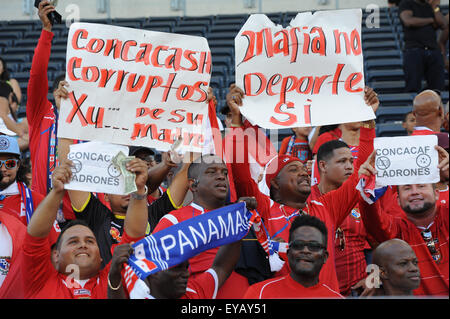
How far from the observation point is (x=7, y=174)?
146 inches

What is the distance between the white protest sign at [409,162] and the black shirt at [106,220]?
3.87ft

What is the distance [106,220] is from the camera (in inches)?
148

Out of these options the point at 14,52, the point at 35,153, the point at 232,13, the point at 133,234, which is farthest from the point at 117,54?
the point at 232,13

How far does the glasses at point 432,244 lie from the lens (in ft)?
12.1

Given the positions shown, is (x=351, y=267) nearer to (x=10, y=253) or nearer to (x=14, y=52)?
(x=10, y=253)

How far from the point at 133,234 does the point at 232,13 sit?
349 inches

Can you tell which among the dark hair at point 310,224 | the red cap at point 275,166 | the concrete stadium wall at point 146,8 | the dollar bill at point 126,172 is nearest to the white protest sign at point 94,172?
the dollar bill at point 126,172

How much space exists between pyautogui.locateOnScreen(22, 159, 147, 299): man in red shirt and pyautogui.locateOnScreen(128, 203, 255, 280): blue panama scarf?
0.23 metres

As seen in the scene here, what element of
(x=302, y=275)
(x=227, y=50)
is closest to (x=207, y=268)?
(x=302, y=275)

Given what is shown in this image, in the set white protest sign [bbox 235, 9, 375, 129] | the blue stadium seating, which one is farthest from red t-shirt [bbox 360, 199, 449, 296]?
the blue stadium seating

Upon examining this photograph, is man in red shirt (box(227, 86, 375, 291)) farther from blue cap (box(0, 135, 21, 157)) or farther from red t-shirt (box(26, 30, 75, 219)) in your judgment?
blue cap (box(0, 135, 21, 157))

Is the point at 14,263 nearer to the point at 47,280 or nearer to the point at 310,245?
the point at 47,280

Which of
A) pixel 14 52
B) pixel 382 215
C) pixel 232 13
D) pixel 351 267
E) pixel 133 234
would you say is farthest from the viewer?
pixel 232 13

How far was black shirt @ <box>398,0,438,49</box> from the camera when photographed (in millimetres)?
7316
